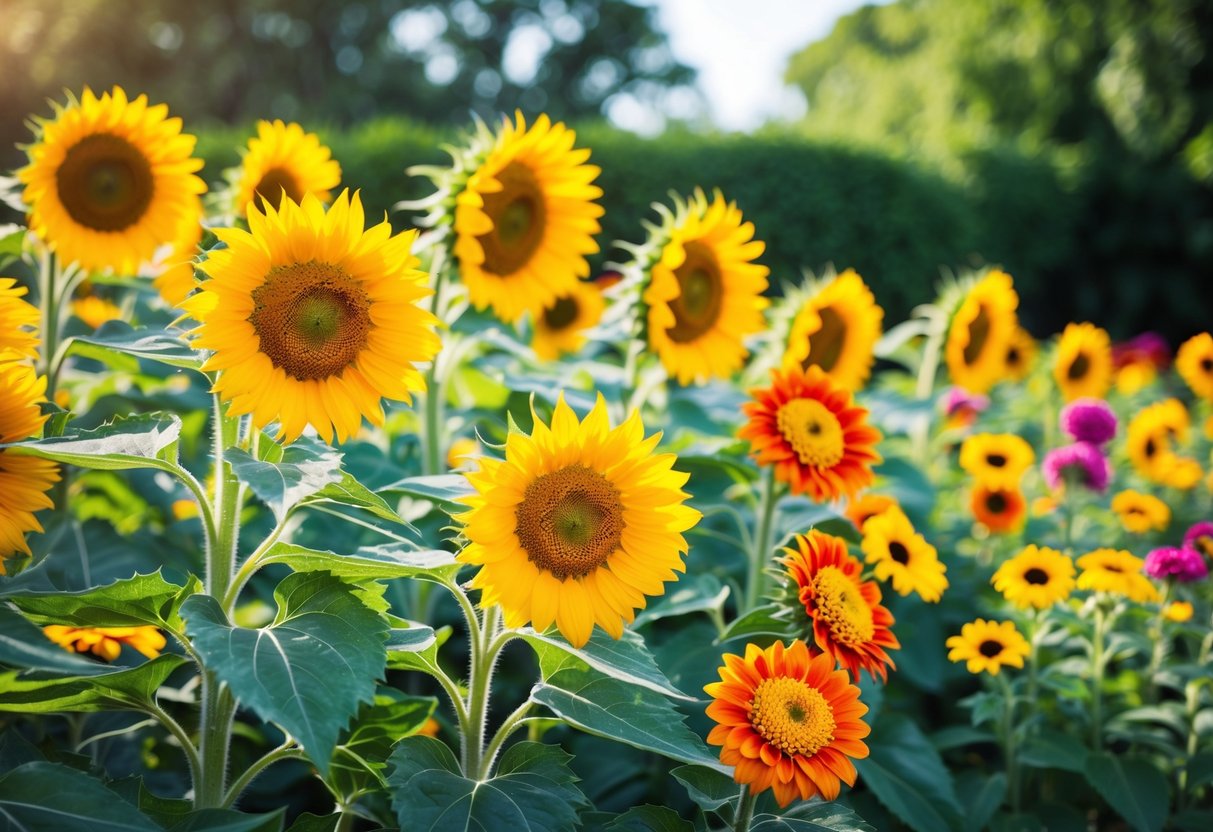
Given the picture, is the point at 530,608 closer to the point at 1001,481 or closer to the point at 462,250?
the point at 462,250

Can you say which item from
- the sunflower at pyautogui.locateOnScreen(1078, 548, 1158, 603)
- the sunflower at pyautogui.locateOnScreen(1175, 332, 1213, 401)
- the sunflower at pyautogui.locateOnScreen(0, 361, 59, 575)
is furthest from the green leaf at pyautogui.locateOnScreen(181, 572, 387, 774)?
the sunflower at pyautogui.locateOnScreen(1175, 332, 1213, 401)

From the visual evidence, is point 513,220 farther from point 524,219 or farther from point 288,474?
point 288,474

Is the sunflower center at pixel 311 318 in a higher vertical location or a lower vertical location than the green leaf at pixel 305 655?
higher

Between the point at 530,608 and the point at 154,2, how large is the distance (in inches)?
849

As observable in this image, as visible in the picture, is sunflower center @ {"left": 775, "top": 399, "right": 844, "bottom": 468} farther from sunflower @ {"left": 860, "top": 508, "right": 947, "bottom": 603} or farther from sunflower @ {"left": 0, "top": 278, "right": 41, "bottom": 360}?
sunflower @ {"left": 0, "top": 278, "right": 41, "bottom": 360}

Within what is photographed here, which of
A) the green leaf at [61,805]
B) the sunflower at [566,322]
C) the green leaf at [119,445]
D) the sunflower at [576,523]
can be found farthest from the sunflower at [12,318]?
the sunflower at [566,322]

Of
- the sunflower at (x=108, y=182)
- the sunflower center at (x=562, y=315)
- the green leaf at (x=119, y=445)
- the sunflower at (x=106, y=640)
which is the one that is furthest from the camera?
the sunflower center at (x=562, y=315)

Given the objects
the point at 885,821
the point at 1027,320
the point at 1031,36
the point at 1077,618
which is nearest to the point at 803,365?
the point at 1077,618

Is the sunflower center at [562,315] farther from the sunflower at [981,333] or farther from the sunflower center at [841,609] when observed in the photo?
the sunflower center at [841,609]

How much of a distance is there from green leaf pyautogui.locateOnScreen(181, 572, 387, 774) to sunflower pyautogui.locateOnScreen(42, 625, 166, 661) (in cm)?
50

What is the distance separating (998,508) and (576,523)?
6.43 feet

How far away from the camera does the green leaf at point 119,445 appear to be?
1.37m

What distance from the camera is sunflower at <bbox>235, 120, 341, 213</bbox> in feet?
7.84

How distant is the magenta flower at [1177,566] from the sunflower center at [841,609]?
1053 millimetres
